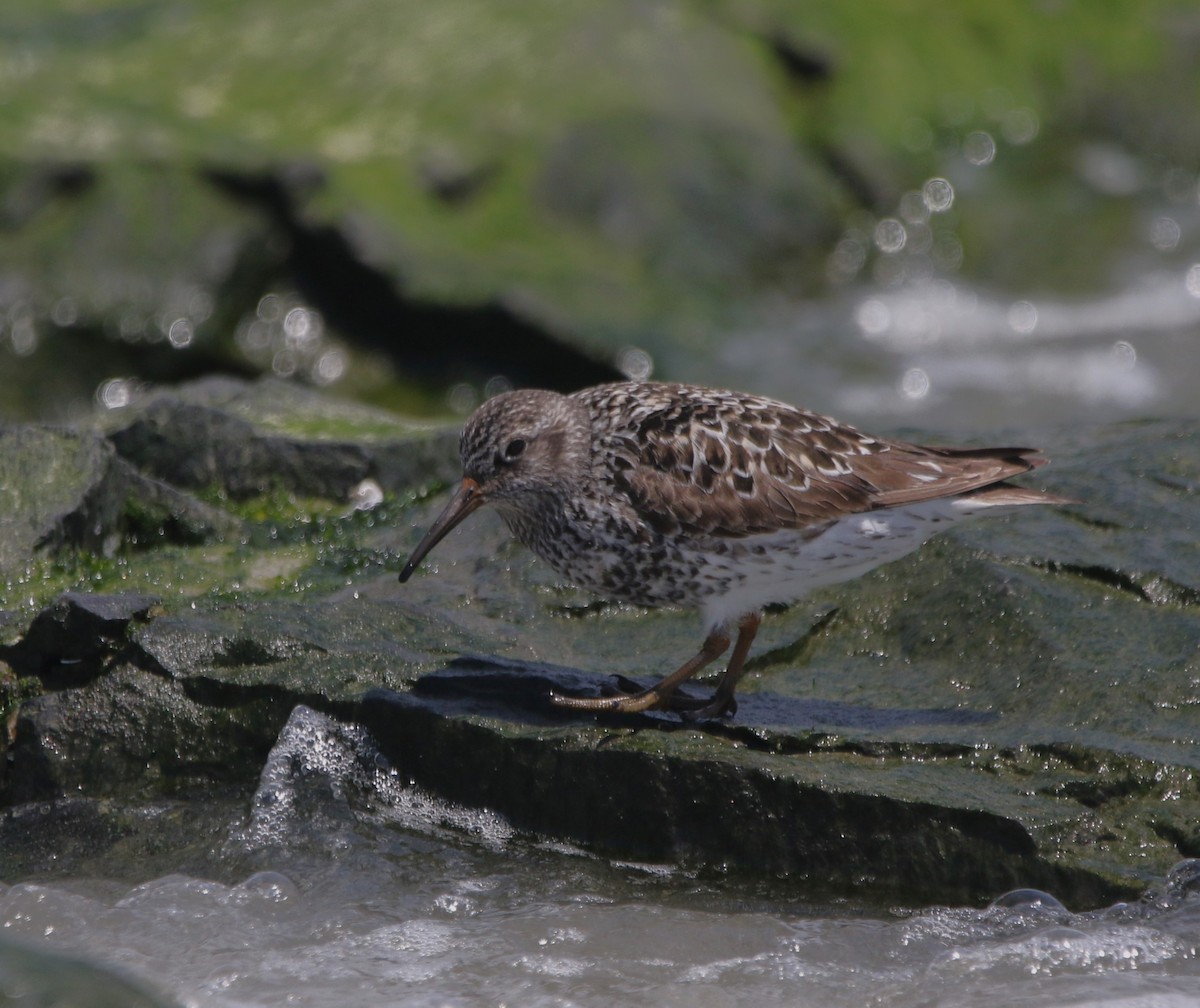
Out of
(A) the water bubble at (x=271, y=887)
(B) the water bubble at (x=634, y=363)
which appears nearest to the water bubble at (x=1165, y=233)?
(B) the water bubble at (x=634, y=363)

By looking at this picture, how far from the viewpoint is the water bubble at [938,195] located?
50.3 ft

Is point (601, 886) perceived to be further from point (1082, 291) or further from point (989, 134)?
point (989, 134)

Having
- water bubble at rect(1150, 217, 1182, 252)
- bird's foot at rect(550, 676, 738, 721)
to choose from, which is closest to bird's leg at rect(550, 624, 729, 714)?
bird's foot at rect(550, 676, 738, 721)

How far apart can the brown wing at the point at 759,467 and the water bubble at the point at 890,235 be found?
8.55 meters

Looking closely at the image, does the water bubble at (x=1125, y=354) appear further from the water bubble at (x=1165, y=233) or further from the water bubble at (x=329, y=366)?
the water bubble at (x=329, y=366)

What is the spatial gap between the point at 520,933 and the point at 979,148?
12326 millimetres

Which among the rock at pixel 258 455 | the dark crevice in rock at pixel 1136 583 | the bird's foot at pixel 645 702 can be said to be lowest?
the bird's foot at pixel 645 702

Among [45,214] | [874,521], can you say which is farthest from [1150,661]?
[45,214]

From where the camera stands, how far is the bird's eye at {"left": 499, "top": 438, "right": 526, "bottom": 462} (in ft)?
21.6

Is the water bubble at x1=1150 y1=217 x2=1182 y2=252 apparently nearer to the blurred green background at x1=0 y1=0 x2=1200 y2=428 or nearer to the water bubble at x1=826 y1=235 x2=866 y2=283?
the blurred green background at x1=0 y1=0 x2=1200 y2=428

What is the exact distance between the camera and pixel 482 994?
5.13m

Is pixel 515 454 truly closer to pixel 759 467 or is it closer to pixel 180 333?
pixel 759 467

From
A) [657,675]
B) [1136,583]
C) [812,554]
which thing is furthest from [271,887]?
[1136,583]

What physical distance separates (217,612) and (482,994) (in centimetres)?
222
